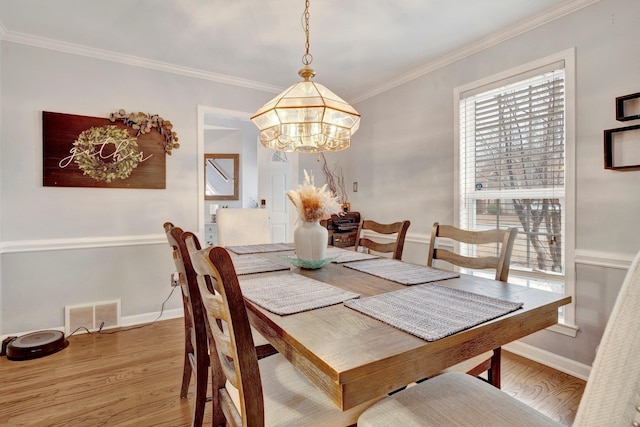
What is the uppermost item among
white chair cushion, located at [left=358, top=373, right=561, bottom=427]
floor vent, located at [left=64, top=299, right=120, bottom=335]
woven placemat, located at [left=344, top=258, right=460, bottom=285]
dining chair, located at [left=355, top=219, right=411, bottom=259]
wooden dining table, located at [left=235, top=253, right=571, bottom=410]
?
dining chair, located at [left=355, top=219, right=411, bottom=259]

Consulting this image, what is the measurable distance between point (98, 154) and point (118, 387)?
1926 mm

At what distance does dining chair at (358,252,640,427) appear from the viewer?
49 centimetres

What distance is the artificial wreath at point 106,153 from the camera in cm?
282

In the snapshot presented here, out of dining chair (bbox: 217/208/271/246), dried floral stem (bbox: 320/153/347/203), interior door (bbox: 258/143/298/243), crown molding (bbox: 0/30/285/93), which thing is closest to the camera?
crown molding (bbox: 0/30/285/93)

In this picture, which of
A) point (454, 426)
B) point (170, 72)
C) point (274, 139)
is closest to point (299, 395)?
point (454, 426)

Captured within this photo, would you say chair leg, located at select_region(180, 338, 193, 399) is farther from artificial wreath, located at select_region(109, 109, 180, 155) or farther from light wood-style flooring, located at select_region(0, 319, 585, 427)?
artificial wreath, located at select_region(109, 109, 180, 155)

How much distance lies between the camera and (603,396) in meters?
0.51

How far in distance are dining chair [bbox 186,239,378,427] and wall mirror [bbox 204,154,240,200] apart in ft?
16.7

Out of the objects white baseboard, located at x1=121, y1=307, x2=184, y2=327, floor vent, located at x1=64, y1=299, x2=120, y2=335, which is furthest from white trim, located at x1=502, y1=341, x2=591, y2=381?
floor vent, located at x1=64, y1=299, x2=120, y2=335

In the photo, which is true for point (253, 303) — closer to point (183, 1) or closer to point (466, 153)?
point (183, 1)

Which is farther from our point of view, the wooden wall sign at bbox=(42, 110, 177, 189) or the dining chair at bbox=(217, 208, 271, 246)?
the dining chair at bbox=(217, 208, 271, 246)

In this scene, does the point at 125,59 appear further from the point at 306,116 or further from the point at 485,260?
the point at 485,260

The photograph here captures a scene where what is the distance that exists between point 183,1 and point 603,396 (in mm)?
2665

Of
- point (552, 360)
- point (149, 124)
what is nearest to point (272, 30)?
point (149, 124)
